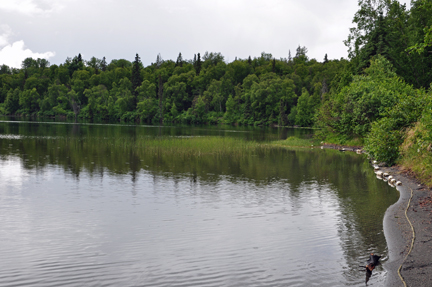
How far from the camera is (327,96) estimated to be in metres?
79.6

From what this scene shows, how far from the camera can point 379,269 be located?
1089cm

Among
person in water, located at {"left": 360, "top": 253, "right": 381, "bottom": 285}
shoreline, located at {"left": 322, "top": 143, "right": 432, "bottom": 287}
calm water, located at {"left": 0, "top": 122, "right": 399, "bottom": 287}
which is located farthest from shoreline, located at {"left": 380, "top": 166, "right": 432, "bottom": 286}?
calm water, located at {"left": 0, "top": 122, "right": 399, "bottom": 287}

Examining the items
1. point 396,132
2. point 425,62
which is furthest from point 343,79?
point 396,132

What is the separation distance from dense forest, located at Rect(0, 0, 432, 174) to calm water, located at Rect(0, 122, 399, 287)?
5512mm

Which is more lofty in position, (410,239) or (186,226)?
(410,239)

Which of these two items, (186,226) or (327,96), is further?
(327,96)

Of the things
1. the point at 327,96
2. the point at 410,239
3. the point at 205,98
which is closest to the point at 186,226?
the point at 410,239

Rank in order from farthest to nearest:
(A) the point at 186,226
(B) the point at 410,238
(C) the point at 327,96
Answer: (C) the point at 327,96 < (A) the point at 186,226 < (B) the point at 410,238

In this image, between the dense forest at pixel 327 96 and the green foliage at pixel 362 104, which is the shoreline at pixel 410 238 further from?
the green foliage at pixel 362 104

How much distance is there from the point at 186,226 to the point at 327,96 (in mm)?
69896

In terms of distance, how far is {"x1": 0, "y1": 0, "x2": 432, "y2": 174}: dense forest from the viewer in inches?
1179

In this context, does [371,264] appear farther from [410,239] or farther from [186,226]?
[186,226]

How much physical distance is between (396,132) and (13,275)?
86.7 ft

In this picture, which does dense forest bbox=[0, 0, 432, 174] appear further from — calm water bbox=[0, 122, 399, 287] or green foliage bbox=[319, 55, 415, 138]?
calm water bbox=[0, 122, 399, 287]
